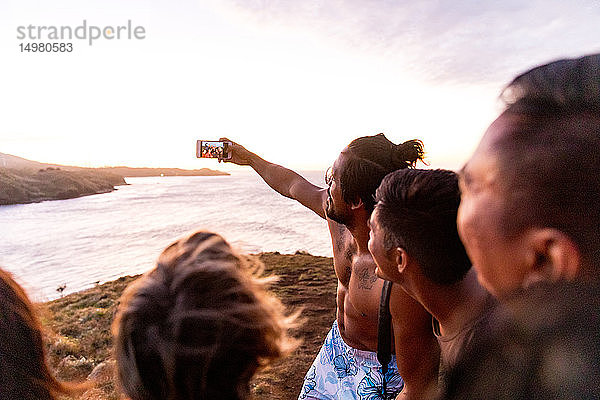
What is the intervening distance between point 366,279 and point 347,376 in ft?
2.51

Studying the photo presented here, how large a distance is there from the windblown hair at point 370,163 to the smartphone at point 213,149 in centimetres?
209

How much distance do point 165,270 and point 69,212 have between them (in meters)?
47.0

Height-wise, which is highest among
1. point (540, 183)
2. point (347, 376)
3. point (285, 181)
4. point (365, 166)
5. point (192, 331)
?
point (540, 183)

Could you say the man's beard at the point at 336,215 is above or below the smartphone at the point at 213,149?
below

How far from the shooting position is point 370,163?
9.82 ft

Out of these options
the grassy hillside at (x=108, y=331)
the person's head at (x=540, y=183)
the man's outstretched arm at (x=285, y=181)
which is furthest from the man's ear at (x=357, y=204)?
the person's head at (x=540, y=183)

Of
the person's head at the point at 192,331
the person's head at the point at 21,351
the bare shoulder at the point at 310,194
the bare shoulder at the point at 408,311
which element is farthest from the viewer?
the bare shoulder at the point at 310,194

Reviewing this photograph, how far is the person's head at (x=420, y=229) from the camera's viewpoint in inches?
77.9

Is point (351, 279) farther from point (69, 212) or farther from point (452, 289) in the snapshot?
point (69, 212)

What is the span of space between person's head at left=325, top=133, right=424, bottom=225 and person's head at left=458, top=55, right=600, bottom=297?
1.86 metres

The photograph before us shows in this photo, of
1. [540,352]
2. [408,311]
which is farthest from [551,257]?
[408,311]

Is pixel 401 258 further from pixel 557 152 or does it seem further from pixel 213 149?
pixel 213 149

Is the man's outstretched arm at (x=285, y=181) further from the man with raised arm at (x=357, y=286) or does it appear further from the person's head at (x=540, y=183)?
the person's head at (x=540, y=183)

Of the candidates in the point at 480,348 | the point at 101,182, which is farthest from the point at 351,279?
the point at 101,182
